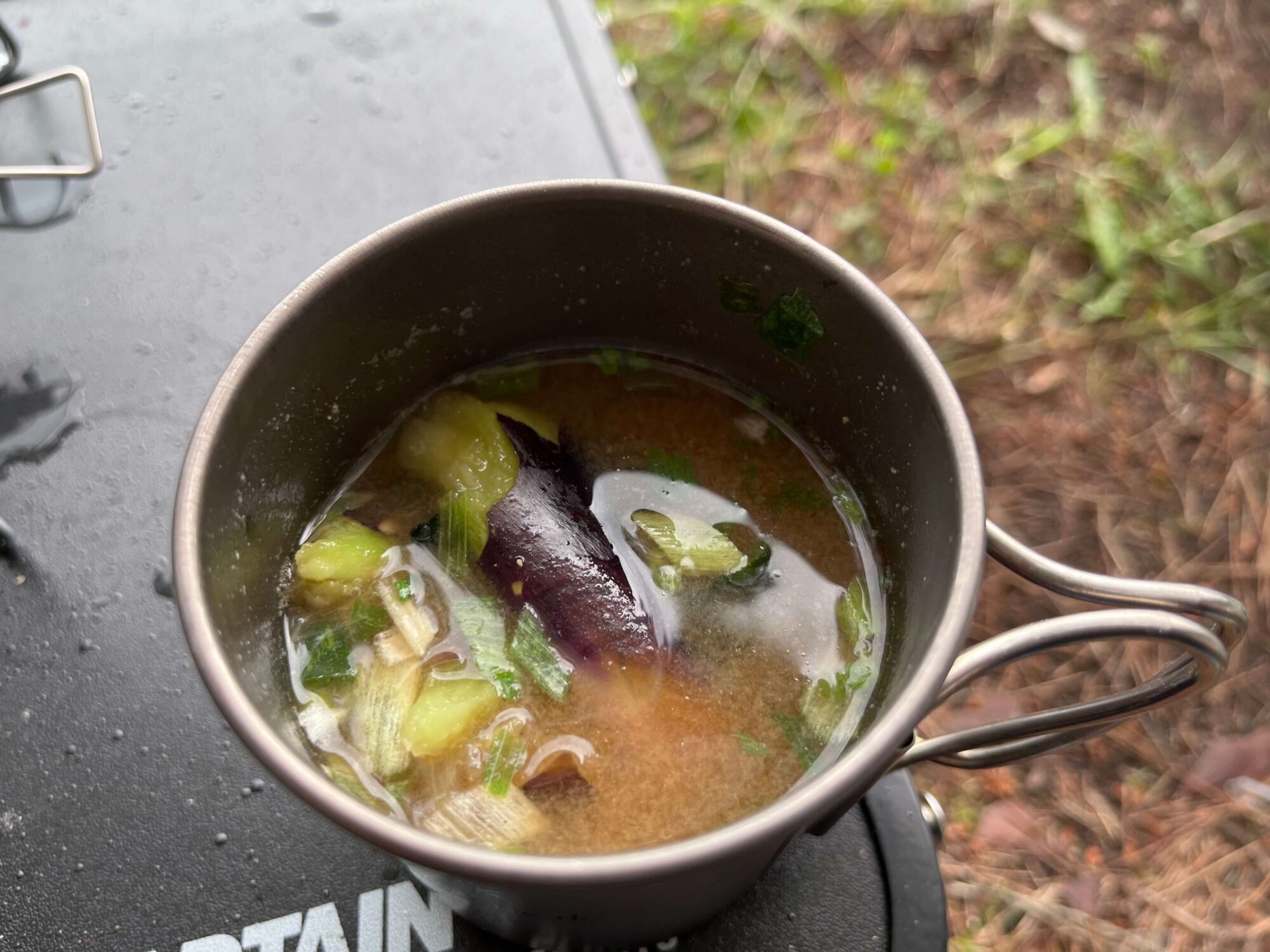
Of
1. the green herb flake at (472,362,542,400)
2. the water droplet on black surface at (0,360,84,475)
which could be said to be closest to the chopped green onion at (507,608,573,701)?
the green herb flake at (472,362,542,400)

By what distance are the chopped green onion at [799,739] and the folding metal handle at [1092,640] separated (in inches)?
3.9

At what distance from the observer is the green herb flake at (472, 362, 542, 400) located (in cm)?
112

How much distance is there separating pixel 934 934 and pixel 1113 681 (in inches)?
39.0

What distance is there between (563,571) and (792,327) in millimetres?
320

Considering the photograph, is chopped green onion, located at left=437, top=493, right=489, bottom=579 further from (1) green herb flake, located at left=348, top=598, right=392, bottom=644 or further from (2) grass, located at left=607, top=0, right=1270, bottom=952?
(2) grass, located at left=607, top=0, right=1270, bottom=952

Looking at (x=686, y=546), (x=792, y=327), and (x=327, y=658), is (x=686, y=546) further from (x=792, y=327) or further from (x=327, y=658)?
(x=327, y=658)

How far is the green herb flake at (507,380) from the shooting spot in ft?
3.66

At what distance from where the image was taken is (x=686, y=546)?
1.06m

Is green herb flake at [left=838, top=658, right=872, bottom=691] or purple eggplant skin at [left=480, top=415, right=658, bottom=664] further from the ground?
purple eggplant skin at [left=480, top=415, right=658, bottom=664]

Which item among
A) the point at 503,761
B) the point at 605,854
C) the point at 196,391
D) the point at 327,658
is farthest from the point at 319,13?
the point at 605,854

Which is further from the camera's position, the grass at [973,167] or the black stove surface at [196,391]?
the grass at [973,167]

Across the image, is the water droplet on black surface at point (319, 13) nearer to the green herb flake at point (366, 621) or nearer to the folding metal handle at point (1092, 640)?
the green herb flake at point (366, 621)

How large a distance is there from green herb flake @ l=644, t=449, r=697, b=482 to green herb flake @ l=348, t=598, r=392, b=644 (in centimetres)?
32

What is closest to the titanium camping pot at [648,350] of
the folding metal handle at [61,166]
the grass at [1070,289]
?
the folding metal handle at [61,166]
